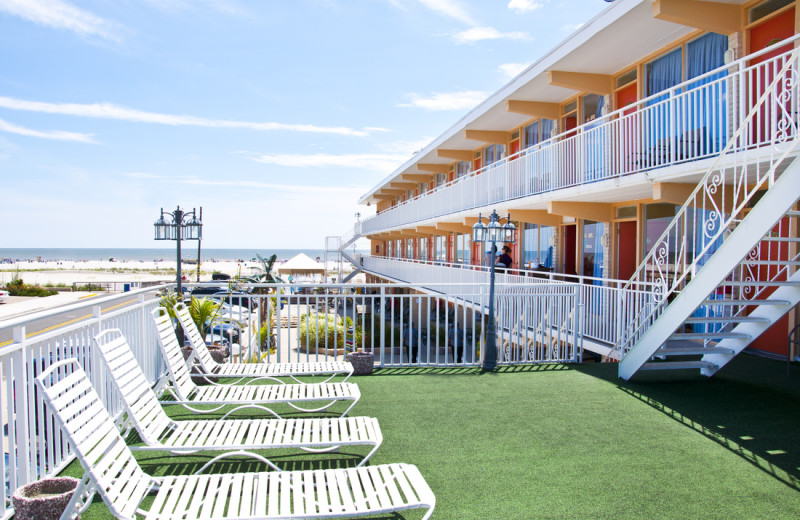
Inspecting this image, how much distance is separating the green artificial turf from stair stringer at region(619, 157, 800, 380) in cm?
63

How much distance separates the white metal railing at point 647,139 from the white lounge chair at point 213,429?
4.92 meters

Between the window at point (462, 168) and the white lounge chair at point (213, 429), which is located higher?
the window at point (462, 168)

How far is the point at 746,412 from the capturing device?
18.7 ft

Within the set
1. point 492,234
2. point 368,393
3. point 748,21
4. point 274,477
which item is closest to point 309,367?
point 368,393

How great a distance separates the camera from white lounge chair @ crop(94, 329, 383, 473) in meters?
3.68

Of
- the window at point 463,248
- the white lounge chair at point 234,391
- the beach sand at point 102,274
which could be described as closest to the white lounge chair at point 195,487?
the white lounge chair at point 234,391

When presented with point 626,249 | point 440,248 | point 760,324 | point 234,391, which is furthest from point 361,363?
point 440,248

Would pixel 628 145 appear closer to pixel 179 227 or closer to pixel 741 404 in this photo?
pixel 741 404

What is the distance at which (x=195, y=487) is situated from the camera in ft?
10.3

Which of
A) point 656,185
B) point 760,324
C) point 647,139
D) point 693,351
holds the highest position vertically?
point 647,139

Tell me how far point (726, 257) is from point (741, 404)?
6.00ft

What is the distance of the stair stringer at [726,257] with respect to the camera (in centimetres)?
477

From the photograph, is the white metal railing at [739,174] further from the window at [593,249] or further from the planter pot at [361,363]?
the planter pot at [361,363]

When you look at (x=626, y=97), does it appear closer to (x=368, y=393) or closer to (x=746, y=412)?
(x=746, y=412)
